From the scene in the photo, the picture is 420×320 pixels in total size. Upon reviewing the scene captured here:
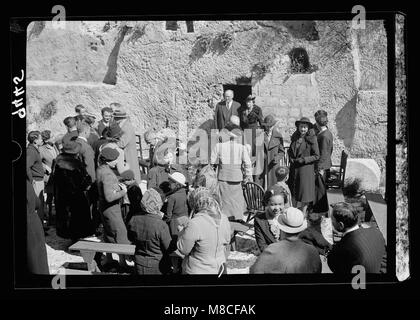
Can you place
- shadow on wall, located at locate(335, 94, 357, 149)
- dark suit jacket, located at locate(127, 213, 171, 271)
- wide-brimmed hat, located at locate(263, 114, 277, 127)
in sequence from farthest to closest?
wide-brimmed hat, located at locate(263, 114, 277, 127) → shadow on wall, located at locate(335, 94, 357, 149) → dark suit jacket, located at locate(127, 213, 171, 271)

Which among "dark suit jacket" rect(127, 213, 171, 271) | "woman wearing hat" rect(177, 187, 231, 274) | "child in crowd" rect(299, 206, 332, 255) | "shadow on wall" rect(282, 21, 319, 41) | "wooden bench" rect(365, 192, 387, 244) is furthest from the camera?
"shadow on wall" rect(282, 21, 319, 41)

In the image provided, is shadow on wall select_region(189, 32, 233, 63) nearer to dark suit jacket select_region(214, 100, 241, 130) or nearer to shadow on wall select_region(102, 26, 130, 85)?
dark suit jacket select_region(214, 100, 241, 130)

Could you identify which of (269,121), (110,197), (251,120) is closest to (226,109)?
(251,120)

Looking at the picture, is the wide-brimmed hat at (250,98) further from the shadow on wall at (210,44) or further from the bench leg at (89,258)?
the bench leg at (89,258)

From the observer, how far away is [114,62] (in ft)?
37.1

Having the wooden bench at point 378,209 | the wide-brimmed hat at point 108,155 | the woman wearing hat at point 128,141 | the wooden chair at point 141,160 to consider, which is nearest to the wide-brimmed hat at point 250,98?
the wooden chair at point 141,160

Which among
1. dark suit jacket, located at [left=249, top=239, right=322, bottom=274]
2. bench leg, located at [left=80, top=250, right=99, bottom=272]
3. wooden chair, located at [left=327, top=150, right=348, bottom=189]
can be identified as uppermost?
wooden chair, located at [left=327, top=150, right=348, bottom=189]

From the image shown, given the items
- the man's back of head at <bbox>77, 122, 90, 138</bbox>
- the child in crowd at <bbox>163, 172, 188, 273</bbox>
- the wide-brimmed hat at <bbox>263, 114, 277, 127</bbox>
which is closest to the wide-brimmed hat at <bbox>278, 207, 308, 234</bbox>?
the child in crowd at <bbox>163, 172, 188, 273</bbox>

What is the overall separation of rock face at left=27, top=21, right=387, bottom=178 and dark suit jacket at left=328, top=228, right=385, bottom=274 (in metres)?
1.98

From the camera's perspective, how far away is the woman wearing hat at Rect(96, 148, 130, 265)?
9.49 m

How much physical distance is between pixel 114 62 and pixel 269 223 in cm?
378

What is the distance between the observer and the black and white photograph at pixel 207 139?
9320 mm

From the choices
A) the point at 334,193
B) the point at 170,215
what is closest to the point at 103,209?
the point at 170,215

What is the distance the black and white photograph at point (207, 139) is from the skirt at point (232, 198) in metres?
0.02
